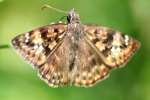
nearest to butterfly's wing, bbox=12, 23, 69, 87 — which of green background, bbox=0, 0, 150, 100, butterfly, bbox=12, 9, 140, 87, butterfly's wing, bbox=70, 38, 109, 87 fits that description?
butterfly, bbox=12, 9, 140, 87

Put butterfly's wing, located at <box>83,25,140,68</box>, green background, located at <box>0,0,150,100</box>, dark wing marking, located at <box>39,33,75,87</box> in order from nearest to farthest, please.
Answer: dark wing marking, located at <box>39,33,75,87</box>
butterfly's wing, located at <box>83,25,140,68</box>
green background, located at <box>0,0,150,100</box>

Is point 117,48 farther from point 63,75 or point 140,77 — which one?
point 140,77

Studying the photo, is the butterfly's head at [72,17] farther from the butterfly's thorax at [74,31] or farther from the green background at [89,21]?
the green background at [89,21]

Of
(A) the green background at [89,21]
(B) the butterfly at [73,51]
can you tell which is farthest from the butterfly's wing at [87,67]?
(A) the green background at [89,21]

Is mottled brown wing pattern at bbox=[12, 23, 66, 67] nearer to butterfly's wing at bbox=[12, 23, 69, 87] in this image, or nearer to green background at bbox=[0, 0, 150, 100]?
butterfly's wing at bbox=[12, 23, 69, 87]

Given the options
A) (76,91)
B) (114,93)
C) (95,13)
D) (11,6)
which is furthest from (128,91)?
(11,6)

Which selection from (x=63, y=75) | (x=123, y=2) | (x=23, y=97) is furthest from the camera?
(x=123, y=2)

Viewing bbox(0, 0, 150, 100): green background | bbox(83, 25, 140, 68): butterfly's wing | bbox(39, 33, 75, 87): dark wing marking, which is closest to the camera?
bbox(39, 33, 75, 87): dark wing marking
